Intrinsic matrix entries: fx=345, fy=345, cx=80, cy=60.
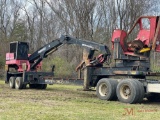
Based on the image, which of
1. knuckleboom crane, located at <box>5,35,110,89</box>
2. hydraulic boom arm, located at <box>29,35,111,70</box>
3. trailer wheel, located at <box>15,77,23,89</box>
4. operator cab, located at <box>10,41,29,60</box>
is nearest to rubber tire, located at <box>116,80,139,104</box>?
hydraulic boom arm, located at <box>29,35,111,70</box>

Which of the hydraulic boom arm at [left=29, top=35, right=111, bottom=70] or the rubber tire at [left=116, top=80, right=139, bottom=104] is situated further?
the hydraulic boom arm at [left=29, top=35, right=111, bottom=70]

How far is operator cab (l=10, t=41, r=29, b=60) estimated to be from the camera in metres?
20.8

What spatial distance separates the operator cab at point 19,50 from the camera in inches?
819

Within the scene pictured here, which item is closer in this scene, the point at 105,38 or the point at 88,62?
the point at 88,62

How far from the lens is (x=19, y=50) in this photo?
20828 millimetres

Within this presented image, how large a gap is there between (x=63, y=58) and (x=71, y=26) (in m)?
4.11

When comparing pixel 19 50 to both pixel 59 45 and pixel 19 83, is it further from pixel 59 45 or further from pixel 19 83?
pixel 59 45

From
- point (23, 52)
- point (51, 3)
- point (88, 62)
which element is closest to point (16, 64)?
point (23, 52)

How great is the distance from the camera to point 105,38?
36.7 meters

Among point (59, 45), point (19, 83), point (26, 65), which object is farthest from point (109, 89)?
point (26, 65)

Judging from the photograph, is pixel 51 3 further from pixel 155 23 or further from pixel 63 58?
pixel 155 23

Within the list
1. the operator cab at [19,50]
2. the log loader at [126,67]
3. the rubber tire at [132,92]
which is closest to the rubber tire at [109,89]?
the log loader at [126,67]

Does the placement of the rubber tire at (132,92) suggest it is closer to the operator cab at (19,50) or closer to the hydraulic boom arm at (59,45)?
the hydraulic boom arm at (59,45)

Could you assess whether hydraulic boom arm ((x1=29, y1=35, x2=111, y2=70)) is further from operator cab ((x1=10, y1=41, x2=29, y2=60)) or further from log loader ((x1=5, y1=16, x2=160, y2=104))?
operator cab ((x1=10, y1=41, x2=29, y2=60))
